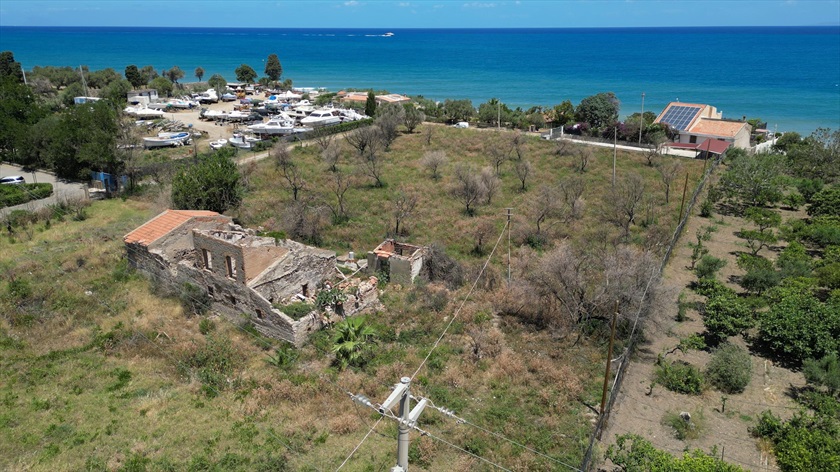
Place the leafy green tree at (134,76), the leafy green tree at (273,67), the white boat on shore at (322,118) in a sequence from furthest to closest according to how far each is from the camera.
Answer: the leafy green tree at (273,67), the leafy green tree at (134,76), the white boat on shore at (322,118)

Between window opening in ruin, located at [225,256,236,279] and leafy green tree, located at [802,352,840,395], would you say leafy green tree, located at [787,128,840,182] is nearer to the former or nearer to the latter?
leafy green tree, located at [802,352,840,395]

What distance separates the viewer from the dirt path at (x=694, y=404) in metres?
15.6

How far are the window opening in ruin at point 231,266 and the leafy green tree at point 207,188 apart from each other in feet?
33.7

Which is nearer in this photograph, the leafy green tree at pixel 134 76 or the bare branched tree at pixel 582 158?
the bare branched tree at pixel 582 158

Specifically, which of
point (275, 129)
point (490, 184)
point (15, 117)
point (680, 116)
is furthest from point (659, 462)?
point (15, 117)

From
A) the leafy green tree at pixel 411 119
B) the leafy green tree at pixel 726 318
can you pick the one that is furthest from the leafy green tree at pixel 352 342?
the leafy green tree at pixel 411 119

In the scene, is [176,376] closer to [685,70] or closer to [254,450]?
[254,450]

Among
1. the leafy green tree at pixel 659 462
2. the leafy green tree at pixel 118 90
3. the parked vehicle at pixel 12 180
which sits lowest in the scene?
the leafy green tree at pixel 659 462

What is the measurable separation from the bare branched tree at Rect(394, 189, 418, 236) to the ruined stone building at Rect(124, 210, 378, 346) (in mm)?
6342

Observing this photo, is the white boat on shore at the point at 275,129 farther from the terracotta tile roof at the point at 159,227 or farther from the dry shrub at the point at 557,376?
the dry shrub at the point at 557,376

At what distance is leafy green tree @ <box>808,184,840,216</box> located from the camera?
32500 mm

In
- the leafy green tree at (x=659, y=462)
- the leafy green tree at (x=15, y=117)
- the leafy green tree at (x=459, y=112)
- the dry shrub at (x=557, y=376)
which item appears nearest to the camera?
the leafy green tree at (x=659, y=462)

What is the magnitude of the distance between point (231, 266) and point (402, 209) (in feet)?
40.0

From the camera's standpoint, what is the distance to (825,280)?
23672mm
